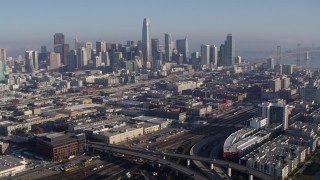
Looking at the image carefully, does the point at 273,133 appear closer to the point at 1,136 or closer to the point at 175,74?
the point at 1,136

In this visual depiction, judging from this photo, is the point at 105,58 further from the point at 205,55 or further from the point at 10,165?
the point at 10,165

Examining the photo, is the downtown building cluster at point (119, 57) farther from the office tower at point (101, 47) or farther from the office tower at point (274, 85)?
the office tower at point (274, 85)

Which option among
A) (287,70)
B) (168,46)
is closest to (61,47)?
(168,46)

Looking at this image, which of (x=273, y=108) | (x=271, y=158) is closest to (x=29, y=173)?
(x=271, y=158)

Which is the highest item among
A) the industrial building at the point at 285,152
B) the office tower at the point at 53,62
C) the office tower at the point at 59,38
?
the office tower at the point at 59,38

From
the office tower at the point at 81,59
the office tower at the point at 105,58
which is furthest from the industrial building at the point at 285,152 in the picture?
the office tower at the point at 81,59

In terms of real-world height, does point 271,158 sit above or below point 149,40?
below

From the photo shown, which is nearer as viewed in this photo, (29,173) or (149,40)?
(29,173)
